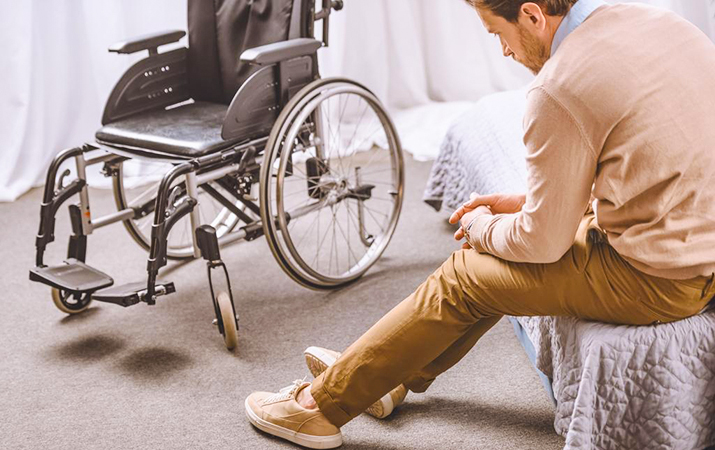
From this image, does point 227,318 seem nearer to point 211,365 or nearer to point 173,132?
point 211,365

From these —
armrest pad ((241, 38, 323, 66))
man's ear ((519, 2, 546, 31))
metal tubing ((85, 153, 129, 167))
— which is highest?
man's ear ((519, 2, 546, 31))

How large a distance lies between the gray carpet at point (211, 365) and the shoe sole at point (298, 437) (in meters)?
0.03

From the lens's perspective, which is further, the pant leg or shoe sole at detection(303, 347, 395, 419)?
shoe sole at detection(303, 347, 395, 419)

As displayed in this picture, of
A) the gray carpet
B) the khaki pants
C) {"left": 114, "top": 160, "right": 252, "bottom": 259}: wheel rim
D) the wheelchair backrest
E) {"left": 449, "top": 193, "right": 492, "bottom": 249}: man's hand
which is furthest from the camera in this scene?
{"left": 114, "top": 160, "right": 252, "bottom": 259}: wheel rim

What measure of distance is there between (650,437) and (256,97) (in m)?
1.26

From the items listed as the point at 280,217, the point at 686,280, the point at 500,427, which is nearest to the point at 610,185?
the point at 686,280

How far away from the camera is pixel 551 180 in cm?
129

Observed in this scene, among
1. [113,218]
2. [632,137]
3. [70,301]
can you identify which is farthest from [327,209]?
[632,137]

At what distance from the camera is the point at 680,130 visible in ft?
4.19

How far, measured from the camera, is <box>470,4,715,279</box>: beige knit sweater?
126 centimetres

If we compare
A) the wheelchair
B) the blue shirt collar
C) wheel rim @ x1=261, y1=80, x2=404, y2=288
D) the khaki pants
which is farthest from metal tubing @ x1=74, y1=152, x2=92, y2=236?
the blue shirt collar

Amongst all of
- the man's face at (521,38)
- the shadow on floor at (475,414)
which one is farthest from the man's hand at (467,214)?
the shadow on floor at (475,414)

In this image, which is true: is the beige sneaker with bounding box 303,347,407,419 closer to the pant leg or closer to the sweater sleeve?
the pant leg

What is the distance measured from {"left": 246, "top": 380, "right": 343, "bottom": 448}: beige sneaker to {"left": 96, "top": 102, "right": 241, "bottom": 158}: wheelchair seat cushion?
653 millimetres
